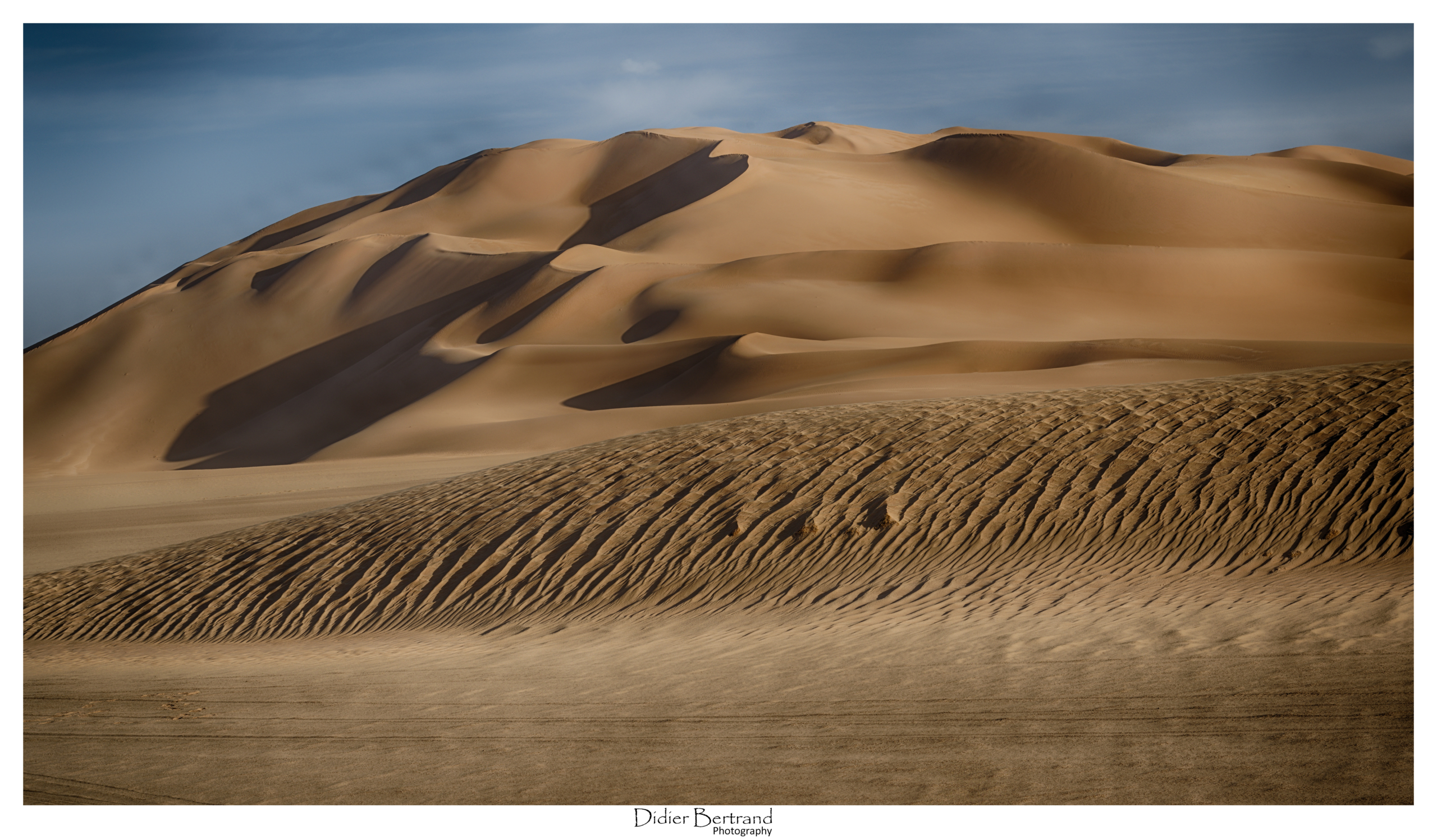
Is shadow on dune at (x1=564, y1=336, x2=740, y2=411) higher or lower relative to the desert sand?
higher

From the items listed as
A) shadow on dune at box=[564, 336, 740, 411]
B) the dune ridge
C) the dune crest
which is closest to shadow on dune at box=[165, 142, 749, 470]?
shadow on dune at box=[564, 336, 740, 411]

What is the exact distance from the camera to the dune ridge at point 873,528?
7.38m

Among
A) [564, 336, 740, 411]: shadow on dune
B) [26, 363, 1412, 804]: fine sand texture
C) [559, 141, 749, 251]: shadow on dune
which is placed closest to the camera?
[26, 363, 1412, 804]: fine sand texture

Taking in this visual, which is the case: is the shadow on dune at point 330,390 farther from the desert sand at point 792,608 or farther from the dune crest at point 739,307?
the desert sand at point 792,608

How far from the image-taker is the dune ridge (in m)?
7.38

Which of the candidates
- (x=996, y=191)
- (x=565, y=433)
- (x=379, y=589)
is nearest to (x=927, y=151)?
(x=996, y=191)

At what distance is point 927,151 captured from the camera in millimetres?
61031

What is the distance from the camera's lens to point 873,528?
8516 millimetres

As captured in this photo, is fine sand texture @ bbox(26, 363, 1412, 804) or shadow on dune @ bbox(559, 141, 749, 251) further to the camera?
shadow on dune @ bbox(559, 141, 749, 251)

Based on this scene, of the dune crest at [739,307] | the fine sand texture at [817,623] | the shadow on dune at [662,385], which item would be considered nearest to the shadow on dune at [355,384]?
the shadow on dune at [662,385]

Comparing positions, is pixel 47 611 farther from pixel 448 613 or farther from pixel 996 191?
pixel 996 191

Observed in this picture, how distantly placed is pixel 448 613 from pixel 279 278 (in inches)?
1883

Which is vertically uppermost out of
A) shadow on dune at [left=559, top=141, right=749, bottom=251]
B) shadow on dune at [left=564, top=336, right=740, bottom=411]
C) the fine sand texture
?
shadow on dune at [left=559, top=141, right=749, bottom=251]

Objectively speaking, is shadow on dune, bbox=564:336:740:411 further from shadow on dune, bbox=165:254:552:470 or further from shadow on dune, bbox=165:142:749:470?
shadow on dune, bbox=165:254:552:470
